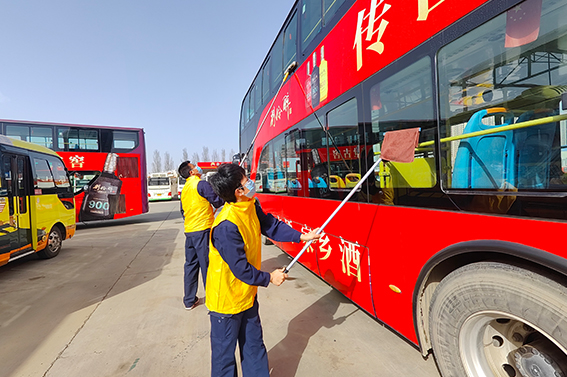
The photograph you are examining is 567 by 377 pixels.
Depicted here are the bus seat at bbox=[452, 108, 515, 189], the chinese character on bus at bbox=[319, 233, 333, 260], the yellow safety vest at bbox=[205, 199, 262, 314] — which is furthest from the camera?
the chinese character on bus at bbox=[319, 233, 333, 260]

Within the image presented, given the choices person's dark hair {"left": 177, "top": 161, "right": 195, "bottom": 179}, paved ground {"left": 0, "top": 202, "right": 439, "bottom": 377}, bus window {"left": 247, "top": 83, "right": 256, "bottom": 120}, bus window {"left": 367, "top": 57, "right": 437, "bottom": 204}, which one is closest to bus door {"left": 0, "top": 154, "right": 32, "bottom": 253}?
paved ground {"left": 0, "top": 202, "right": 439, "bottom": 377}

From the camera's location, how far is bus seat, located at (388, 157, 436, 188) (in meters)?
1.96

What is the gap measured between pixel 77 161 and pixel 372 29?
37.9 ft

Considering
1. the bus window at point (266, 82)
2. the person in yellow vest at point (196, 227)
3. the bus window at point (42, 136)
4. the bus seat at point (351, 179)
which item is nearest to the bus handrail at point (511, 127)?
the bus seat at point (351, 179)

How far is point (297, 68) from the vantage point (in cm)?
415

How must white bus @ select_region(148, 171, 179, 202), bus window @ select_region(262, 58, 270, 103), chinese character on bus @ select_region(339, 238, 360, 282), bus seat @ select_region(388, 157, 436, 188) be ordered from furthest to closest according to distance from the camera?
white bus @ select_region(148, 171, 179, 202)
bus window @ select_region(262, 58, 270, 103)
chinese character on bus @ select_region(339, 238, 360, 282)
bus seat @ select_region(388, 157, 436, 188)

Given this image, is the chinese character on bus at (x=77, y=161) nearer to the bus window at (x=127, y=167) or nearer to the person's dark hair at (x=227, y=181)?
the bus window at (x=127, y=167)

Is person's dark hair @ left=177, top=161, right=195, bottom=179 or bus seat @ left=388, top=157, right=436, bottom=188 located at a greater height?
person's dark hair @ left=177, top=161, right=195, bottom=179

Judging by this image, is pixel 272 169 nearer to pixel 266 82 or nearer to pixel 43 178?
pixel 266 82

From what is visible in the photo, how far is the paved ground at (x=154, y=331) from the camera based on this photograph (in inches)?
94.3

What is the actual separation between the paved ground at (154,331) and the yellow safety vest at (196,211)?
104 cm

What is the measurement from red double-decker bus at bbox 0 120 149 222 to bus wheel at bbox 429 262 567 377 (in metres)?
11.8

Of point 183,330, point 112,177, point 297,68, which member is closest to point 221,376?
point 183,330

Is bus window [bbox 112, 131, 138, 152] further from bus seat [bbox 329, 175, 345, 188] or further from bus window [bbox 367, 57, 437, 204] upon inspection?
bus window [bbox 367, 57, 437, 204]
